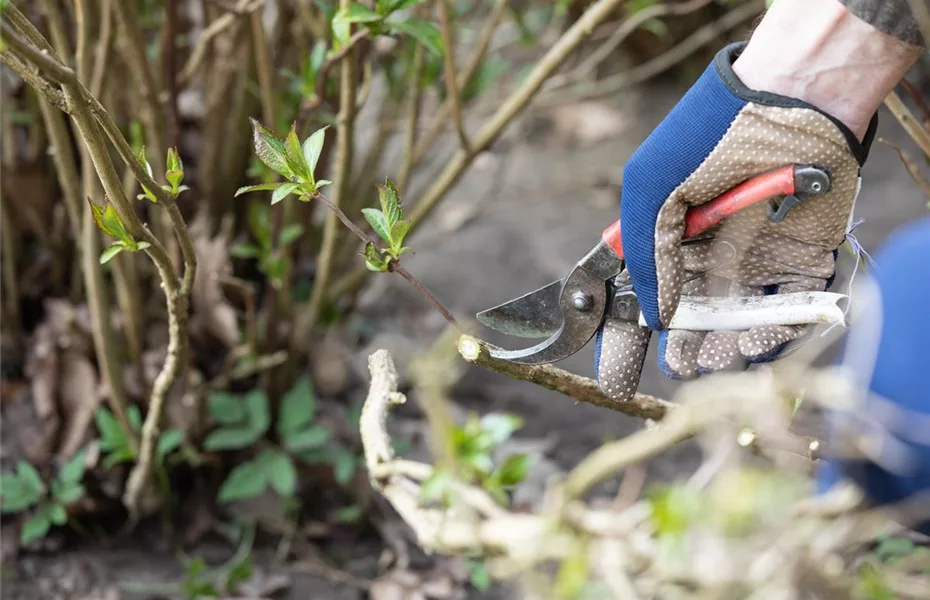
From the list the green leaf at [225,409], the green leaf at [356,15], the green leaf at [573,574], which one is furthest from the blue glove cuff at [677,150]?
the green leaf at [225,409]

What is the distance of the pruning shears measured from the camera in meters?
1.10

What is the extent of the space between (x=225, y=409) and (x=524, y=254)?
1865mm

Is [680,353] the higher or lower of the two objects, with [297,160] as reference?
lower

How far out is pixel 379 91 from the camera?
416 centimetres

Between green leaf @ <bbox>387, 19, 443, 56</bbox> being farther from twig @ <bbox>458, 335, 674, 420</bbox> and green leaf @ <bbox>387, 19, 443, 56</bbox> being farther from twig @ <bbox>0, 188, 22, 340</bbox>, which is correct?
twig @ <bbox>0, 188, 22, 340</bbox>

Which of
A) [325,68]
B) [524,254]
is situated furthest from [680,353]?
[524,254]

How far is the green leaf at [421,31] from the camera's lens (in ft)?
4.76

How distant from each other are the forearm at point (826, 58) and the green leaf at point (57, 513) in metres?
1.53

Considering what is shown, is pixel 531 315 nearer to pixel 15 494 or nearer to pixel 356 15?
pixel 356 15

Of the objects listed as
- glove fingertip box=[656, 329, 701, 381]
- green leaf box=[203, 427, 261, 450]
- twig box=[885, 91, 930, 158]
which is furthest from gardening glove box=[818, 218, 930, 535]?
green leaf box=[203, 427, 261, 450]

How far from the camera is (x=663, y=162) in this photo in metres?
1.10

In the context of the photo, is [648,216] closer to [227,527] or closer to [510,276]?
[227,527]

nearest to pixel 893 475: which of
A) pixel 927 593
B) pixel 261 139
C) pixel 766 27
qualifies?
pixel 927 593

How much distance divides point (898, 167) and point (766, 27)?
3.62 m
